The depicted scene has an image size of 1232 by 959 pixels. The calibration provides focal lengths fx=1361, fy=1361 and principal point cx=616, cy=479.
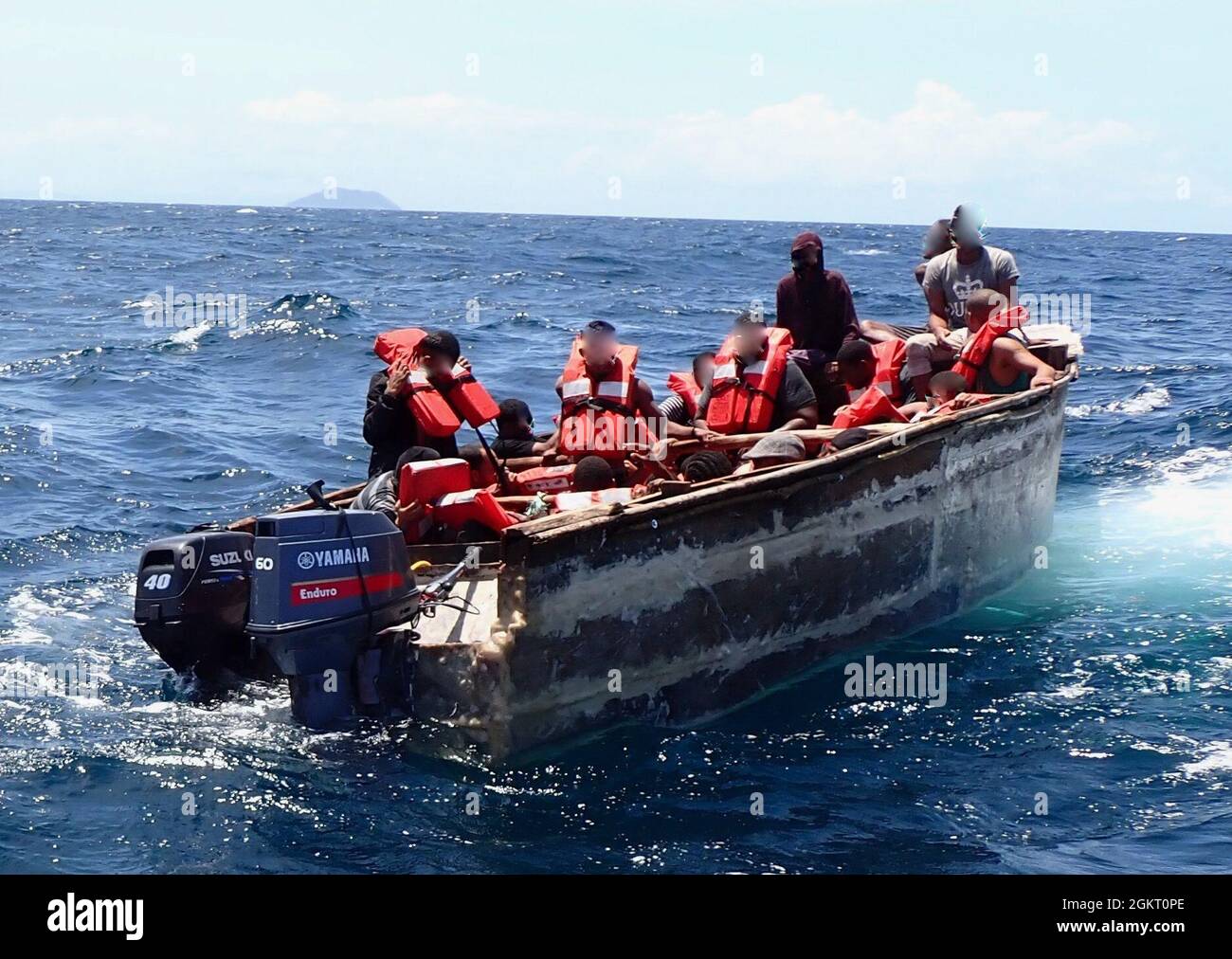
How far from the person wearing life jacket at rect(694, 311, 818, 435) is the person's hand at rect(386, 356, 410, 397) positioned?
2.45m

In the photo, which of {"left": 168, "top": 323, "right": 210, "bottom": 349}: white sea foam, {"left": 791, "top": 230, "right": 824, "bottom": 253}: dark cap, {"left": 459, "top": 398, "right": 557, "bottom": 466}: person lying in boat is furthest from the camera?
{"left": 168, "top": 323, "right": 210, "bottom": 349}: white sea foam

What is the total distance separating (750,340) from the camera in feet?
34.6

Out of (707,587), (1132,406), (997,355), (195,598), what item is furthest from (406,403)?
(1132,406)

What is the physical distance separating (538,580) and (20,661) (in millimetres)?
3783

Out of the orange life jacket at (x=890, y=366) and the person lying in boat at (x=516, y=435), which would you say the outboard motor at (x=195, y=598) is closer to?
the person lying in boat at (x=516, y=435)

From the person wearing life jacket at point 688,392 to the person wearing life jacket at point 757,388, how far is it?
25 centimetres

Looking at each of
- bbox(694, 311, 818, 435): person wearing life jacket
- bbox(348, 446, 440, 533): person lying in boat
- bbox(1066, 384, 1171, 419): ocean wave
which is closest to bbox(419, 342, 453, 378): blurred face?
bbox(348, 446, 440, 533): person lying in boat

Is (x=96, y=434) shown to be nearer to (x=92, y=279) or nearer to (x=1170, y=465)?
(x=1170, y=465)

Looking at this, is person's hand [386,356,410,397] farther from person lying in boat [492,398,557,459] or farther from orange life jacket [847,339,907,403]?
orange life jacket [847,339,907,403]

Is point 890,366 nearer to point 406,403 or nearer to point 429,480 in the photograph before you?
point 406,403

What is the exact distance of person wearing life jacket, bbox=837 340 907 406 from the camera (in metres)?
11.0

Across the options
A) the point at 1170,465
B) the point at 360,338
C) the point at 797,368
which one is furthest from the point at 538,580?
the point at 360,338

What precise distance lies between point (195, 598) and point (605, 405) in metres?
3.53

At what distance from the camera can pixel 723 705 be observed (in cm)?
815
